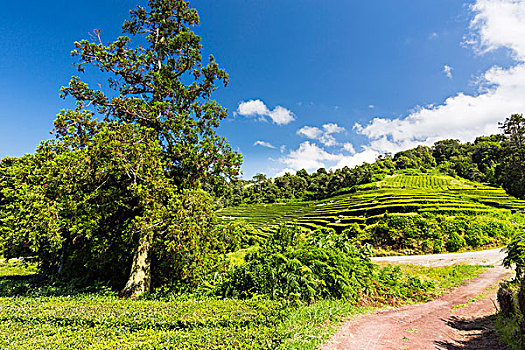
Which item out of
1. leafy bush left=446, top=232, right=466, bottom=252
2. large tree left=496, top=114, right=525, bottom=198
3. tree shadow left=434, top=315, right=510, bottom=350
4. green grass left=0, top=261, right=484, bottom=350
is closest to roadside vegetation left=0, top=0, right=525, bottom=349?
green grass left=0, top=261, right=484, bottom=350

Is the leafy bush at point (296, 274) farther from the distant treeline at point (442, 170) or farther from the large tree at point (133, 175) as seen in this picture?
the distant treeline at point (442, 170)

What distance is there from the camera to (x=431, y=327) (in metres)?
5.55

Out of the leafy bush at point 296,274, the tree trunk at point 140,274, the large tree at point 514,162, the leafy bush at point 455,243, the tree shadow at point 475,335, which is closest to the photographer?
the tree shadow at point 475,335

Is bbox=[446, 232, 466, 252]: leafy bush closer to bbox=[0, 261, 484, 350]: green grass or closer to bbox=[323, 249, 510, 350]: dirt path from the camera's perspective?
bbox=[323, 249, 510, 350]: dirt path

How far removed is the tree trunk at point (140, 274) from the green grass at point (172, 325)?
6.65 ft

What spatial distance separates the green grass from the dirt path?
1.49ft

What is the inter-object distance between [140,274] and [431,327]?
870 cm

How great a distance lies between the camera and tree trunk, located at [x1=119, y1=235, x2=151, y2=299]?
8.16 meters

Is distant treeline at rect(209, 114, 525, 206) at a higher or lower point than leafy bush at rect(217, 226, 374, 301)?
higher

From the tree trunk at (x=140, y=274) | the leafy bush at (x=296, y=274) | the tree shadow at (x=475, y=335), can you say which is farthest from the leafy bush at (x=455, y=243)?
the tree trunk at (x=140, y=274)

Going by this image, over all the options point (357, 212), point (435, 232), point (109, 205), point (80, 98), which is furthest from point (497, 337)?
point (357, 212)

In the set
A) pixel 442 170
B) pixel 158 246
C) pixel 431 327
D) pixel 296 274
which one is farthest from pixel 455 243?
pixel 442 170

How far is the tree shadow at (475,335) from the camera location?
4445 mm

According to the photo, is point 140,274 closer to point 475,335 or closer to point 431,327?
point 431,327
